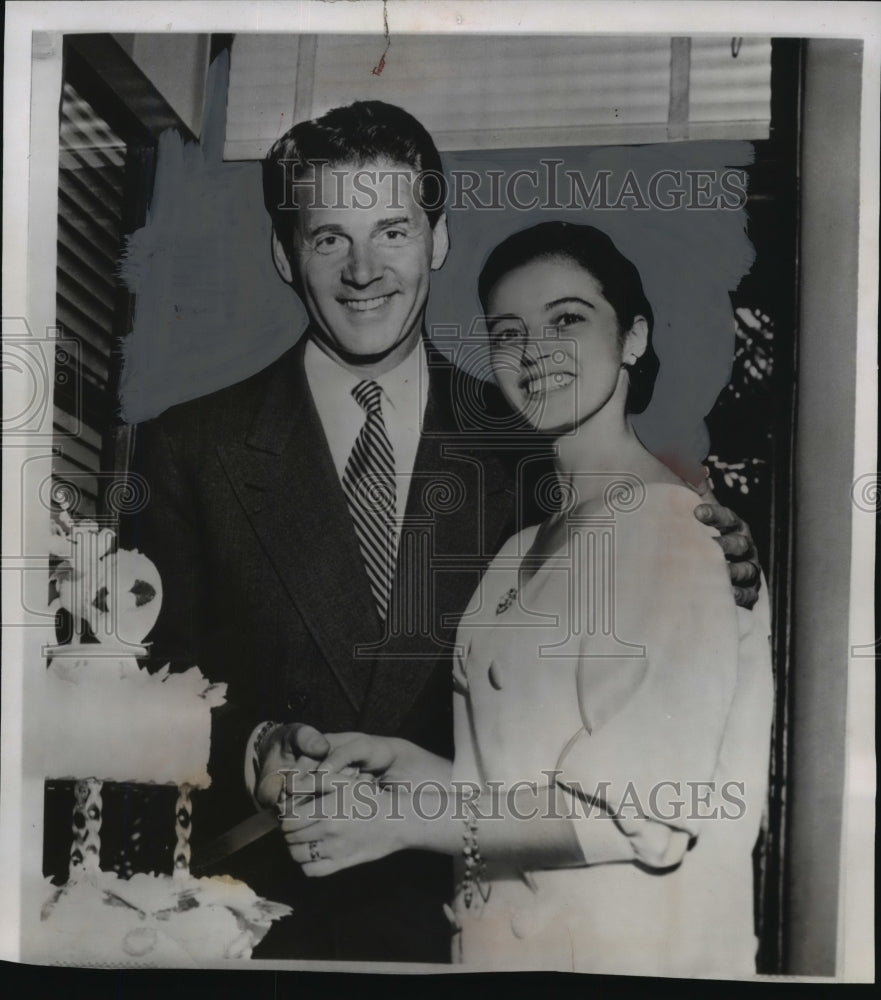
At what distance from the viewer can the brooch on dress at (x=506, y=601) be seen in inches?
69.8

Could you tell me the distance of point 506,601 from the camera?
1773mm

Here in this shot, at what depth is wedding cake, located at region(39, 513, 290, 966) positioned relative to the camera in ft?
5.85

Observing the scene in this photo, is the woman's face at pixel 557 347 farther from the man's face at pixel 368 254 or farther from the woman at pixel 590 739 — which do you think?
the man's face at pixel 368 254

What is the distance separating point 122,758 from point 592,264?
1.33 metres

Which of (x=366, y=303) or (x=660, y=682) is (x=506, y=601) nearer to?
(x=660, y=682)

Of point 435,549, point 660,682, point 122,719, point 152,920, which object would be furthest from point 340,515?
point 152,920

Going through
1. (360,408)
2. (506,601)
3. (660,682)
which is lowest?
(660,682)

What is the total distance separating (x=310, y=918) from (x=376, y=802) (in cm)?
26

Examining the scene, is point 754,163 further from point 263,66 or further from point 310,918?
point 310,918

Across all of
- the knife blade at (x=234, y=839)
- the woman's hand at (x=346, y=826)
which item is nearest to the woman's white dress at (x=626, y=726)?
the woman's hand at (x=346, y=826)

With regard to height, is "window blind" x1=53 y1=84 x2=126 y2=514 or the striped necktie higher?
"window blind" x1=53 y1=84 x2=126 y2=514

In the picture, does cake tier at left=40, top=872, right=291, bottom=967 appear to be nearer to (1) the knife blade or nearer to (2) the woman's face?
(1) the knife blade
